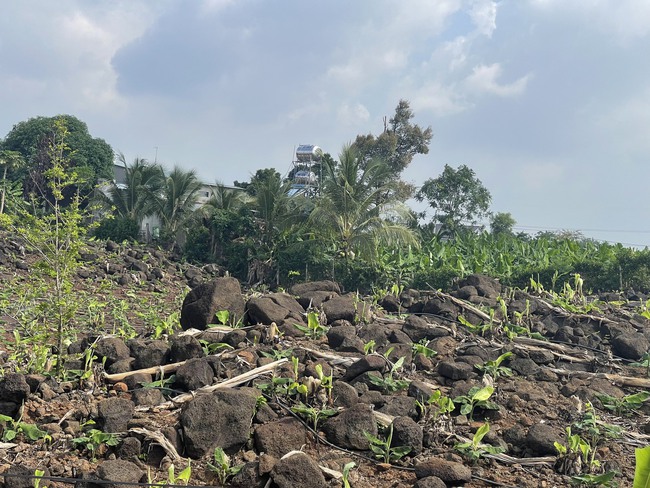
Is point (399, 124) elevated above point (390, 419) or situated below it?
above

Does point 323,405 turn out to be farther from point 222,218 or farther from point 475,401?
point 222,218

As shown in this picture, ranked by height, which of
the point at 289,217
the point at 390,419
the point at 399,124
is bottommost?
the point at 390,419

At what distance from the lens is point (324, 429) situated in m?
5.34

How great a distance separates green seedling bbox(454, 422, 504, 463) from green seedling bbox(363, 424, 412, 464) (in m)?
0.41

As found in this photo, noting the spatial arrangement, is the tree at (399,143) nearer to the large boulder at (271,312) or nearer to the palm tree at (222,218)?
the palm tree at (222,218)

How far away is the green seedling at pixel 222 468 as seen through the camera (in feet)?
15.4

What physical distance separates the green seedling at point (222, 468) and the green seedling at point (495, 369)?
121 inches

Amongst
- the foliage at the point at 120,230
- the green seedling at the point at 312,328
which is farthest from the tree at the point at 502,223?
the green seedling at the point at 312,328

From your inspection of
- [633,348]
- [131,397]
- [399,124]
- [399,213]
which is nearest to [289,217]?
[399,213]

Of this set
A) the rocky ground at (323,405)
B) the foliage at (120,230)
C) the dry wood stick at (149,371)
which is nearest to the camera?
the rocky ground at (323,405)

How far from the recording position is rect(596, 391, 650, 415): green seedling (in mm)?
6250

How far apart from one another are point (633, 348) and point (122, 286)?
45.0ft

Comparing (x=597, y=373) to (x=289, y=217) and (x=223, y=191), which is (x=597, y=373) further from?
(x=223, y=191)

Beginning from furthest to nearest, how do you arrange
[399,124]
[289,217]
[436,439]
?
[399,124] → [289,217] → [436,439]
